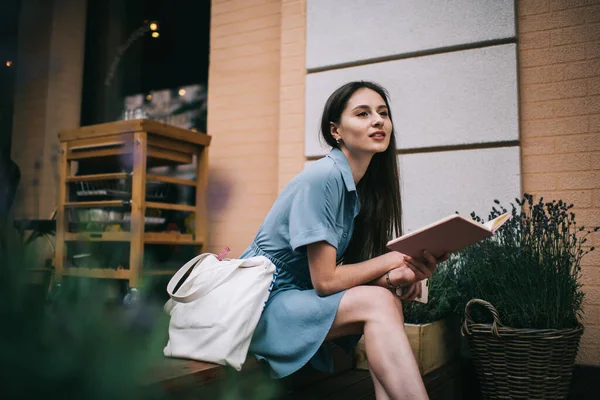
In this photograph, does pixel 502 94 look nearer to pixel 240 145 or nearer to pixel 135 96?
pixel 240 145

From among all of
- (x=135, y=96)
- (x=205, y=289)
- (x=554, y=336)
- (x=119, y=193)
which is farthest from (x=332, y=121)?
(x=135, y=96)

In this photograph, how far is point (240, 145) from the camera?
3.73 m

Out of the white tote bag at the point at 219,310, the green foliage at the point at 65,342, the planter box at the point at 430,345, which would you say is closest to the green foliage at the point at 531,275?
the planter box at the point at 430,345

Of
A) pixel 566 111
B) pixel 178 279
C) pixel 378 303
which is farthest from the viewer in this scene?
pixel 566 111

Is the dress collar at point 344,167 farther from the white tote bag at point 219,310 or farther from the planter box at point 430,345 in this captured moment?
the planter box at point 430,345

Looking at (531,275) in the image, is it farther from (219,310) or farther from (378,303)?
(219,310)

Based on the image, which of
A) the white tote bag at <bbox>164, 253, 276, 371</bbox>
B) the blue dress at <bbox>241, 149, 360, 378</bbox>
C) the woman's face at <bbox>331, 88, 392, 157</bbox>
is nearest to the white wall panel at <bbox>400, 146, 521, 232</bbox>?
the woman's face at <bbox>331, 88, 392, 157</bbox>

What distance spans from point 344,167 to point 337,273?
38 cm

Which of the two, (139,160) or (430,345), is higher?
(139,160)

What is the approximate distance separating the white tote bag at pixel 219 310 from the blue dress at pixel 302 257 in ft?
0.27

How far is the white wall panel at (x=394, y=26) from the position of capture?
288 cm

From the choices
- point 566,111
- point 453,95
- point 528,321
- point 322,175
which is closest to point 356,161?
point 322,175

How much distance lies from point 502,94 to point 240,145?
70.6 inches

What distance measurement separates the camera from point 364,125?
1.81 meters
